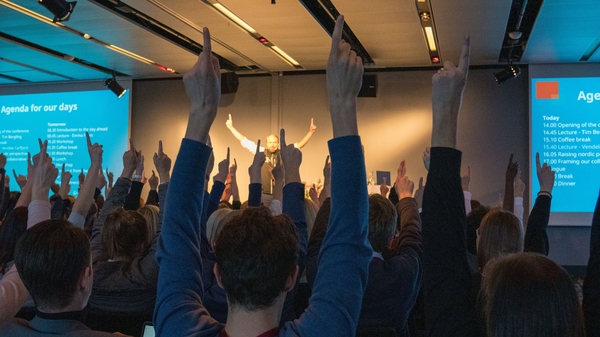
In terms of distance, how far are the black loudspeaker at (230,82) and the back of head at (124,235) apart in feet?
22.2

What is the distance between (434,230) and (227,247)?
16.2 inches

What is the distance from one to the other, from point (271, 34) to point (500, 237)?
5139 millimetres

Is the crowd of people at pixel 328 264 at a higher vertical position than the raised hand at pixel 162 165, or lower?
lower

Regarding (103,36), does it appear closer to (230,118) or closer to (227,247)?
(230,118)

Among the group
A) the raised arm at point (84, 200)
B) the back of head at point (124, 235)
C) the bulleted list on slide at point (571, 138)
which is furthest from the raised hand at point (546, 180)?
the bulleted list on slide at point (571, 138)

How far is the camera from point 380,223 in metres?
2.24

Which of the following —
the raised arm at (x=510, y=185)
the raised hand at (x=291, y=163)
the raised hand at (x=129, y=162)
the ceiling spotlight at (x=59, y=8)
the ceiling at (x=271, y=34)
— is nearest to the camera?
the raised hand at (x=291, y=163)

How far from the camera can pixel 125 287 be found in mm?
2324

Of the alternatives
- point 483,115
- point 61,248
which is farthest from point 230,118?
point 61,248

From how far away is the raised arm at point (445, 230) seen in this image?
114 centimetres

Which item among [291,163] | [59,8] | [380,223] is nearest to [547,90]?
[59,8]

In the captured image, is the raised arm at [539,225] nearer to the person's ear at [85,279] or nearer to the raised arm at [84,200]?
the person's ear at [85,279]

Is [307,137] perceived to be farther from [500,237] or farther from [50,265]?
[50,265]

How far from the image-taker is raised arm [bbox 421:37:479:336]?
1.14m
